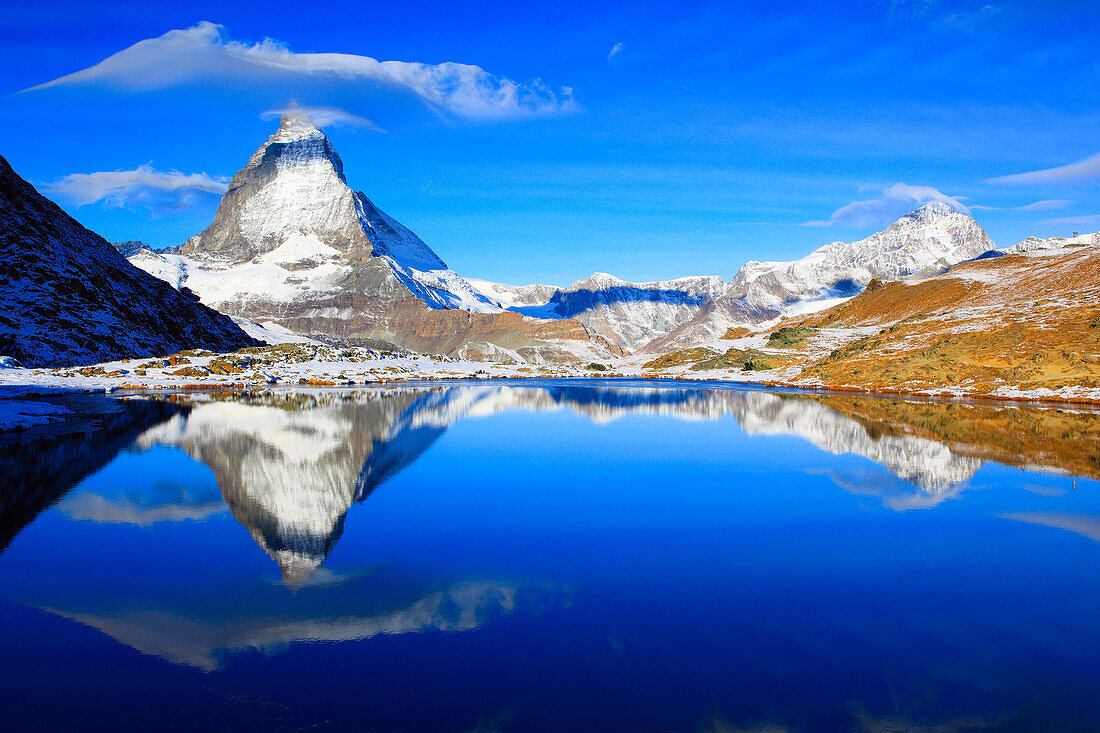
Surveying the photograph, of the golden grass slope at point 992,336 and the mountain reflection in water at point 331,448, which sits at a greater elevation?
the golden grass slope at point 992,336

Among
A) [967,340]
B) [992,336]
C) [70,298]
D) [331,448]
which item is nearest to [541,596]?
[331,448]

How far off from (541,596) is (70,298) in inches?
3825

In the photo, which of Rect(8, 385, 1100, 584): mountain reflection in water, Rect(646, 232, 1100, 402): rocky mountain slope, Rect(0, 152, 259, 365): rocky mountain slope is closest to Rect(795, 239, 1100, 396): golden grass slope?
Rect(646, 232, 1100, 402): rocky mountain slope

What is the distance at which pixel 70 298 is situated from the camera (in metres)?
85.5

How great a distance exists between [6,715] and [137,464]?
17.5 metres

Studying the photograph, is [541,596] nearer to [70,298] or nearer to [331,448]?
[331,448]

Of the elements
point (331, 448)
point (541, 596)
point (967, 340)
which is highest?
point (967, 340)

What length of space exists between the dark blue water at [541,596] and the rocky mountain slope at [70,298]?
6480 cm

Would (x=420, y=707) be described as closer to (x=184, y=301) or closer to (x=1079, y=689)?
(x=1079, y=689)

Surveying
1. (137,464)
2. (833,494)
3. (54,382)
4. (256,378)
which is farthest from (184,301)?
(833,494)

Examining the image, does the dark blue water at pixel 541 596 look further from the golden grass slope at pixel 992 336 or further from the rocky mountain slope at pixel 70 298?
the rocky mountain slope at pixel 70 298

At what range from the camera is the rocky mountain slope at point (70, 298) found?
75.4m

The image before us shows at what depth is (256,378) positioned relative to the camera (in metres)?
84.2

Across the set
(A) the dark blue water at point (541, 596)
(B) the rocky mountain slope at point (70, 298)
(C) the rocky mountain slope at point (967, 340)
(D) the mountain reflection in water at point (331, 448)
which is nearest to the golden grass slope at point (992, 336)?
(C) the rocky mountain slope at point (967, 340)
